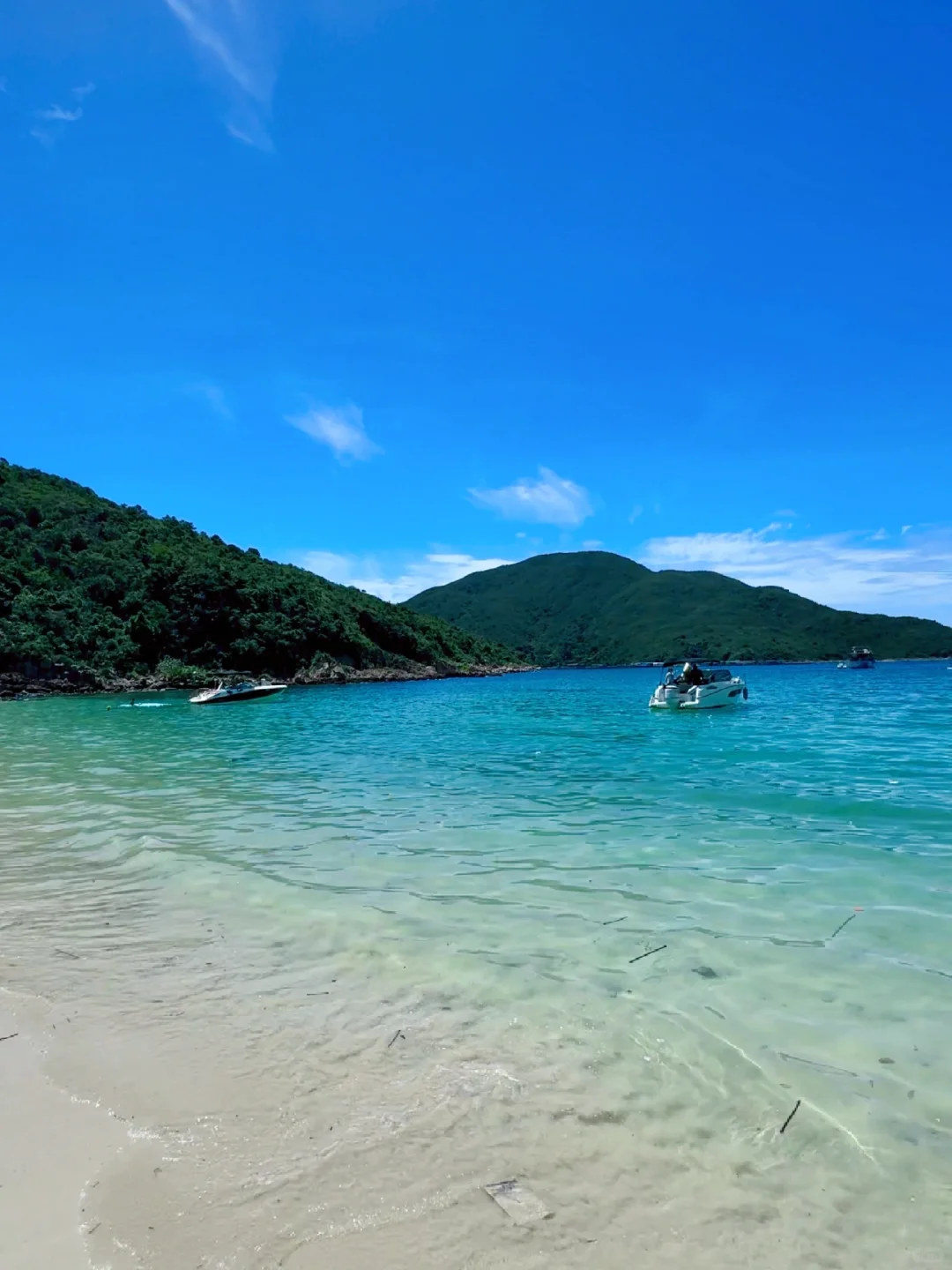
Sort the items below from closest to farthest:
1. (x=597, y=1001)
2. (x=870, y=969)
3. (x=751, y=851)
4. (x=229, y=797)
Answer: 1. (x=597, y=1001)
2. (x=870, y=969)
3. (x=751, y=851)
4. (x=229, y=797)

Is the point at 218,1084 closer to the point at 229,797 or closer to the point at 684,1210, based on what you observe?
the point at 684,1210

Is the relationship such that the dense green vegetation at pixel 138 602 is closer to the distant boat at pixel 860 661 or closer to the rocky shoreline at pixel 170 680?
the rocky shoreline at pixel 170 680

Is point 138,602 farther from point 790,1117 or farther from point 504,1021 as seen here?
point 790,1117

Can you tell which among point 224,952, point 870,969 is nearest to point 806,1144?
point 870,969

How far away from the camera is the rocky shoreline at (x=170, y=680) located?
253 ft

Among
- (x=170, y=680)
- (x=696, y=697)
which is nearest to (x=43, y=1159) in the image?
(x=696, y=697)

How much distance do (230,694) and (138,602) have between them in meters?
46.8

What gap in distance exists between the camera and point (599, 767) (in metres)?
18.8

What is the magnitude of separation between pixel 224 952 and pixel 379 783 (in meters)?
10.2

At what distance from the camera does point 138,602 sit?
96812mm

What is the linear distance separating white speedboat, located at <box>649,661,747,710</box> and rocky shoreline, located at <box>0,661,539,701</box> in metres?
52.6

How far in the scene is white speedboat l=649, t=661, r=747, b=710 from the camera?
39062mm

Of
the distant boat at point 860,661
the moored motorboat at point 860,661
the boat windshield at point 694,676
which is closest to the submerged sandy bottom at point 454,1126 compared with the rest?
the boat windshield at point 694,676

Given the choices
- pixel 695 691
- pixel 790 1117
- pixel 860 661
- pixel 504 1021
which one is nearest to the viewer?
pixel 790 1117
